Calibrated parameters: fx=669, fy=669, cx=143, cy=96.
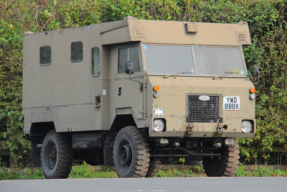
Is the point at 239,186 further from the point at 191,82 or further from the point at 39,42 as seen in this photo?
the point at 39,42

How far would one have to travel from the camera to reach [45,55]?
16.1 m

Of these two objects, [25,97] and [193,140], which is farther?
[25,97]

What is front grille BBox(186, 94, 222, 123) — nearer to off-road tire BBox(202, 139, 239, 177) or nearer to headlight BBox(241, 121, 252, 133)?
headlight BBox(241, 121, 252, 133)

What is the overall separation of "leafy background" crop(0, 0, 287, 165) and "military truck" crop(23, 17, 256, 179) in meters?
4.27

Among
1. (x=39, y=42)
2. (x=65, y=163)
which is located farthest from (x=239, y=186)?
(x=39, y=42)

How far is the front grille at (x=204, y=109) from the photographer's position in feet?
43.5

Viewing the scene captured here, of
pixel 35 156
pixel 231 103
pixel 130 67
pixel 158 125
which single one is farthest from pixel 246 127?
pixel 35 156

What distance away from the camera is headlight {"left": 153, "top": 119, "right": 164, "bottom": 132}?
42.3 ft

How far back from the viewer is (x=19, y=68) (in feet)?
65.5

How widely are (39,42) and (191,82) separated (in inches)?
183

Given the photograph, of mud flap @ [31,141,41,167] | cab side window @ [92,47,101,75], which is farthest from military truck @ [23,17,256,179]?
mud flap @ [31,141,41,167]

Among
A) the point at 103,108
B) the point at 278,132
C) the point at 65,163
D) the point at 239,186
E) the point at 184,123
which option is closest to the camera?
the point at 239,186

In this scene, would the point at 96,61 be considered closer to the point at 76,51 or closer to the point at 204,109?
the point at 76,51

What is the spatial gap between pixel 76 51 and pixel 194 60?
289 centimetres
